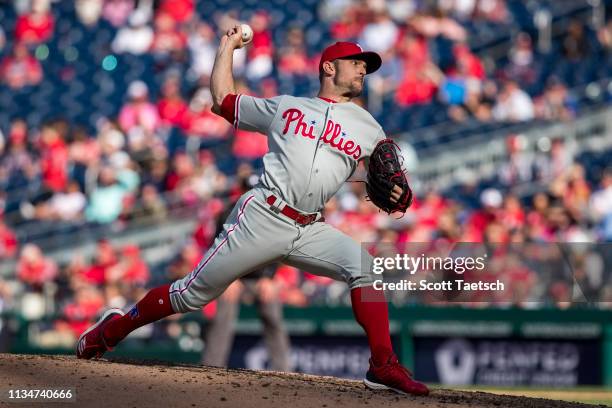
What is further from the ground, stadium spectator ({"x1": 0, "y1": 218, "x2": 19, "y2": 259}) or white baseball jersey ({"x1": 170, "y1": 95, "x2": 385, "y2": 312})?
stadium spectator ({"x1": 0, "y1": 218, "x2": 19, "y2": 259})

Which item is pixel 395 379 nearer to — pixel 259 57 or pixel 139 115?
pixel 139 115

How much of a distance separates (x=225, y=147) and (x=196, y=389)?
8.98m

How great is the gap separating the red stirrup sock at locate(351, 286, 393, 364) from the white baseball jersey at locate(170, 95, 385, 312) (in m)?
0.06

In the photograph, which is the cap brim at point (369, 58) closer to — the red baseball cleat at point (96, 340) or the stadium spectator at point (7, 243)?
the red baseball cleat at point (96, 340)

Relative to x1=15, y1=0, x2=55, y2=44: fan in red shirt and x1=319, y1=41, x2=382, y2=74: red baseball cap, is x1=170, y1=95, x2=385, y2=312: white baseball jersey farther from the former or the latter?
x1=15, y1=0, x2=55, y2=44: fan in red shirt

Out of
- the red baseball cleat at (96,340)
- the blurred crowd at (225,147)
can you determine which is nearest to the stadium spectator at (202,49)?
the blurred crowd at (225,147)

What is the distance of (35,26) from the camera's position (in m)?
18.2

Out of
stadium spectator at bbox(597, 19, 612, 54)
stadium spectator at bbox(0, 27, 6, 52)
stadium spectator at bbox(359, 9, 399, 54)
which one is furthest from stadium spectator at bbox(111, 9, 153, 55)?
stadium spectator at bbox(597, 19, 612, 54)

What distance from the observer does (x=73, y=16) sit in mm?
18531

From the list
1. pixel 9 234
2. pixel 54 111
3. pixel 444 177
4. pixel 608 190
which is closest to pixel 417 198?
pixel 444 177

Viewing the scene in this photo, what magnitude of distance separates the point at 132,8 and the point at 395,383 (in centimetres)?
1279

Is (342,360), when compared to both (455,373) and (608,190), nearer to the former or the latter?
(455,373)

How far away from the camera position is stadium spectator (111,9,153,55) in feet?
57.0

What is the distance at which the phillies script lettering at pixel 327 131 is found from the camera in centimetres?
602
